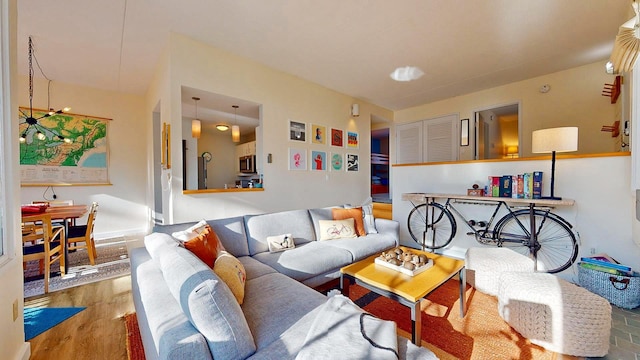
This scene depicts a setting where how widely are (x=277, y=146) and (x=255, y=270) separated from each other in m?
2.39

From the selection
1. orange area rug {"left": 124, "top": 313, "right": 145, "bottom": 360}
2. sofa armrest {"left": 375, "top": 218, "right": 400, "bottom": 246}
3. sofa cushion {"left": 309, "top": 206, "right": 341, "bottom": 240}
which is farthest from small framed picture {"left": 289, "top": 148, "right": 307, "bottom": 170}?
orange area rug {"left": 124, "top": 313, "right": 145, "bottom": 360}

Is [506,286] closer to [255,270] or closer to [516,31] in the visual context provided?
[255,270]

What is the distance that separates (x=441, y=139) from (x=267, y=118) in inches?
152

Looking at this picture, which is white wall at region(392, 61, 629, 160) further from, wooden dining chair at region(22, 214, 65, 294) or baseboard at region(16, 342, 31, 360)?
wooden dining chair at region(22, 214, 65, 294)

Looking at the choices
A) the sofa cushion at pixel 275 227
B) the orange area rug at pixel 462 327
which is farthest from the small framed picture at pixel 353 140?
the orange area rug at pixel 462 327

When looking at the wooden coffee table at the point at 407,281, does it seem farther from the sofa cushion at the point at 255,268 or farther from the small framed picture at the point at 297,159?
the small framed picture at the point at 297,159

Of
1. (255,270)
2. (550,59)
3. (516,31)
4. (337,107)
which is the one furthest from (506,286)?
(337,107)

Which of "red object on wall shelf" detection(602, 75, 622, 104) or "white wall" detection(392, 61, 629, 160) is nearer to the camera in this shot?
"red object on wall shelf" detection(602, 75, 622, 104)

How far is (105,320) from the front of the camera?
2125mm

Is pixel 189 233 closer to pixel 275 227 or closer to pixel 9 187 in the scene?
pixel 275 227

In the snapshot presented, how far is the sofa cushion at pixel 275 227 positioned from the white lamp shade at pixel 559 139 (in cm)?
276

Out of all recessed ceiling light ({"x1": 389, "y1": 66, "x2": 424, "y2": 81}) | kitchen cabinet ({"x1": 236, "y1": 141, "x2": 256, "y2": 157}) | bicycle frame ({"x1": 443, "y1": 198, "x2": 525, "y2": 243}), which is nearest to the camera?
bicycle frame ({"x1": 443, "y1": 198, "x2": 525, "y2": 243})

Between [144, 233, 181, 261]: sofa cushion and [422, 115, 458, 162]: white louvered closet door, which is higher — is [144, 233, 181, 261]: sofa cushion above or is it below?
below

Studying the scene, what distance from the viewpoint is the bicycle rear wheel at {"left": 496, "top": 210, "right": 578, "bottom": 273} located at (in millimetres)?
2857
